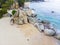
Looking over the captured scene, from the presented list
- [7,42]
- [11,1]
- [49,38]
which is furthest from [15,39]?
[11,1]

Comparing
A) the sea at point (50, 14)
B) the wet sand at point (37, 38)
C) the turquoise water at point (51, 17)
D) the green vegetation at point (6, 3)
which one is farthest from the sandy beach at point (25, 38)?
the green vegetation at point (6, 3)

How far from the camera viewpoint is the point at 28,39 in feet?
35.7

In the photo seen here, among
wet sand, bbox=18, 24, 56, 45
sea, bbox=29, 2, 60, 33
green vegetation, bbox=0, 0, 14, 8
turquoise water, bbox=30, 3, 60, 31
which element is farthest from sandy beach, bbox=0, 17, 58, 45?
green vegetation, bbox=0, 0, 14, 8

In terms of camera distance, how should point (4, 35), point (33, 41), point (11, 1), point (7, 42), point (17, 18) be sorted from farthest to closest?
point (11, 1) < point (17, 18) < point (4, 35) < point (33, 41) < point (7, 42)

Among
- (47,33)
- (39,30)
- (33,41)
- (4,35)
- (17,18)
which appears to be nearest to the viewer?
(33,41)

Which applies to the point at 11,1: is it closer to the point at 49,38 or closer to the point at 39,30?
the point at 39,30

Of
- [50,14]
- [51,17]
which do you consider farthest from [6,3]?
[51,17]

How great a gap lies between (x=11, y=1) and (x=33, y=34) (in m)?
14.6

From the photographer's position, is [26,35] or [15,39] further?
[26,35]

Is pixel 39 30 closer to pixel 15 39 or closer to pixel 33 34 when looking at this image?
pixel 33 34

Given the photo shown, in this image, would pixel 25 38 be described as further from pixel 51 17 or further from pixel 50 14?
pixel 50 14

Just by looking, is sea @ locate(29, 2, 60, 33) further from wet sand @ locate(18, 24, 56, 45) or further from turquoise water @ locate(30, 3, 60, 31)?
wet sand @ locate(18, 24, 56, 45)

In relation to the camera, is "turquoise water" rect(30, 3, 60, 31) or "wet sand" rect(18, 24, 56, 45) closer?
"wet sand" rect(18, 24, 56, 45)

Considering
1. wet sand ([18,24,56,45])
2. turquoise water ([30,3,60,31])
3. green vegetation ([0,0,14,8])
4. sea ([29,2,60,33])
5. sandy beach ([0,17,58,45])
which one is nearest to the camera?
sandy beach ([0,17,58,45])
